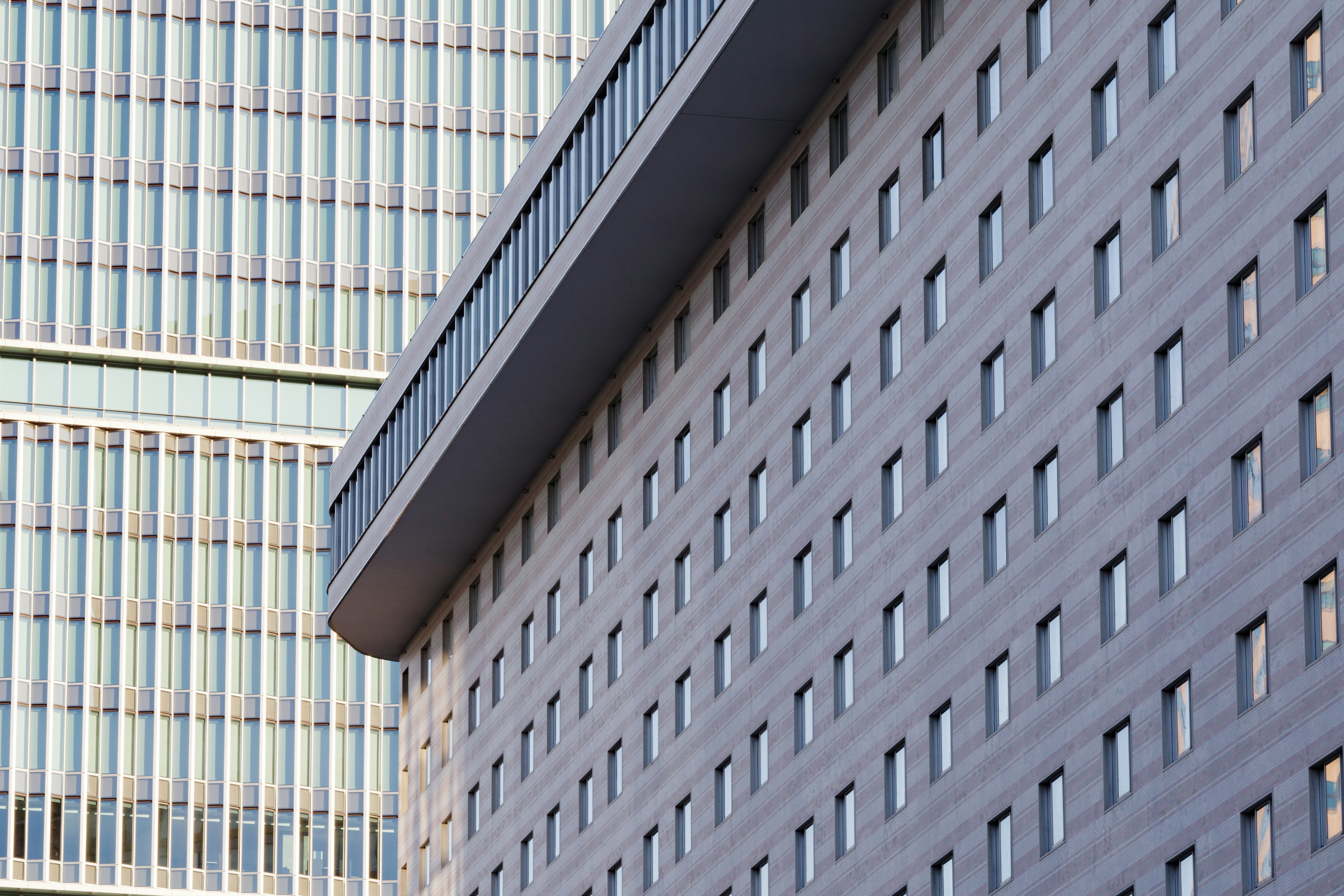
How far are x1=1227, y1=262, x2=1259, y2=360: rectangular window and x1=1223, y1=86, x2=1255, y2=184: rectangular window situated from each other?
5.64 ft

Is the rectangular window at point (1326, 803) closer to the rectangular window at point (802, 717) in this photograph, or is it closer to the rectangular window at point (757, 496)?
the rectangular window at point (802, 717)

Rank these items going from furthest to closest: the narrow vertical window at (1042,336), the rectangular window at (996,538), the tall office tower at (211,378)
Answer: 1. the tall office tower at (211,378)
2. the rectangular window at (996,538)
3. the narrow vertical window at (1042,336)

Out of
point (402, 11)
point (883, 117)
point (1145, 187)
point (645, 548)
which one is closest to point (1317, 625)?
point (1145, 187)

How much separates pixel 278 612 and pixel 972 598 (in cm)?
8283

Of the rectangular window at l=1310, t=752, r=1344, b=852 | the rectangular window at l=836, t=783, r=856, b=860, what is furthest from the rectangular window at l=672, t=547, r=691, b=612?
the rectangular window at l=1310, t=752, r=1344, b=852

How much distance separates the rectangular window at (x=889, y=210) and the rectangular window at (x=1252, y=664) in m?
15.8

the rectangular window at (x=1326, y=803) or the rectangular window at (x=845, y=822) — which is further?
the rectangular window at (x=845, y=822)

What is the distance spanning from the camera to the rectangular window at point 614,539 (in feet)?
232

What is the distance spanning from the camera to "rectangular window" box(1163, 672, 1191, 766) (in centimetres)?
4350

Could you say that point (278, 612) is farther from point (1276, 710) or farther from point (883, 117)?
point (1276, 710)

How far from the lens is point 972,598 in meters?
50.7

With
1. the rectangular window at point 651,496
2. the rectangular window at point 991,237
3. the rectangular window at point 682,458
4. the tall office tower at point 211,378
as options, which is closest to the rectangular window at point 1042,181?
the rectangular window at point 991,237

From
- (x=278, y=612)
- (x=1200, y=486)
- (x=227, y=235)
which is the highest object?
(x=227, y=235)

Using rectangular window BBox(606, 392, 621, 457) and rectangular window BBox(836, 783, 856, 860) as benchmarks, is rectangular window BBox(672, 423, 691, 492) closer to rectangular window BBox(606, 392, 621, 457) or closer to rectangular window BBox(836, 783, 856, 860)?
rectangular window BBox(606, 392, 621, 457)
